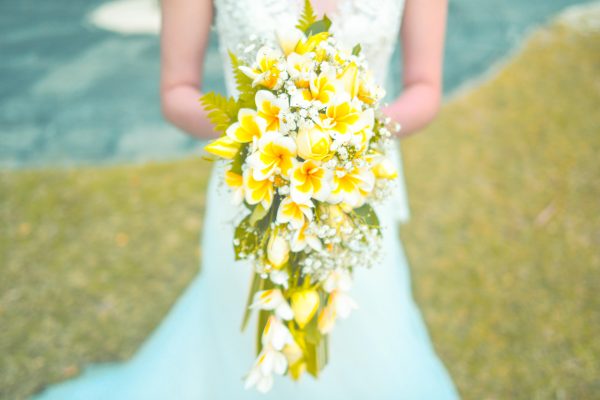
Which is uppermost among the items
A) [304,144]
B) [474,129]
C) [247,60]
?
[474,129]

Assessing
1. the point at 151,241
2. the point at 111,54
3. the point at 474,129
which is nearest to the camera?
the point at 151,241

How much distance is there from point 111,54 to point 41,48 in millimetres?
898

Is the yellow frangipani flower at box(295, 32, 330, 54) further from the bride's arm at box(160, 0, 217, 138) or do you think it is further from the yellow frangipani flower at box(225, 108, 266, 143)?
the bride's arm at box(160, 0, 217, 138)

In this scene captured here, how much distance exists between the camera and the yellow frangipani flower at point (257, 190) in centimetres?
121

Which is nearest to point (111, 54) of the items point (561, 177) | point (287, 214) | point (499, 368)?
point (561, 177)

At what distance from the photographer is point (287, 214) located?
1.23 m

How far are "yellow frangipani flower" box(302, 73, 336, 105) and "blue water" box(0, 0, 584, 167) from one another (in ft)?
12.2

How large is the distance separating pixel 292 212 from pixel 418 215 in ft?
9.74

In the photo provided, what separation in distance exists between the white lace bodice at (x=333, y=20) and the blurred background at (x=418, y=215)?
0.78m

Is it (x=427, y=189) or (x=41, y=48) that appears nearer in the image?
(x=427, y=189)

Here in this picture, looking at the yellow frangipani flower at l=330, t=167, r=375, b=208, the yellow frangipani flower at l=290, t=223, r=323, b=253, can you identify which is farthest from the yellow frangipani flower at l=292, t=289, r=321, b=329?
the yellow frangipani flower at l=330, t=167, r=375, b=208

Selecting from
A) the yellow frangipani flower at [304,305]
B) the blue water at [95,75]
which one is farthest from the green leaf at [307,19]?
the blue water at [95,75]

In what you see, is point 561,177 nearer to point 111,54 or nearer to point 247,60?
point 247,60

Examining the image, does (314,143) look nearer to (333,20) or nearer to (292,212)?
(292,212)
